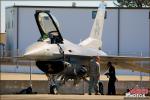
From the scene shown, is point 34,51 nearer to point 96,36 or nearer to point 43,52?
point 43,52

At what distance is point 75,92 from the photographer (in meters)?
30.0

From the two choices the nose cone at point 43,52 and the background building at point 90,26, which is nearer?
the nose cone at point 43,52

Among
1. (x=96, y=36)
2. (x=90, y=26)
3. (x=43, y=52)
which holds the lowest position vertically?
(x=43, y=52)

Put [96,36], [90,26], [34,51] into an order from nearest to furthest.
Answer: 1. [34,51]
2. [96,36]
3. [90,26]

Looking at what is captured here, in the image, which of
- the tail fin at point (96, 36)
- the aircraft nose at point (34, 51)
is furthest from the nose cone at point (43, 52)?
the tail fin at point (96, 36)

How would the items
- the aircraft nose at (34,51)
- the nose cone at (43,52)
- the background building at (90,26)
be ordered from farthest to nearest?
1. the background building at (90,26)
2. the nose cone at (43,52)
3. the aircraft nose at (34,51)

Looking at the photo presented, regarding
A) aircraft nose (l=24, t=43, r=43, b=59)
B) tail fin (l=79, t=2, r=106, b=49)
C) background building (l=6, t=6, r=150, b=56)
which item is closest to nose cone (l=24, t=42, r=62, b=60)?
aircraft nose (l=24, t=43, r=43, b=59)

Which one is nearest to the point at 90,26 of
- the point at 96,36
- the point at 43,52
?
the point at 96,36

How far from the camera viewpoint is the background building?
67188 millimetres

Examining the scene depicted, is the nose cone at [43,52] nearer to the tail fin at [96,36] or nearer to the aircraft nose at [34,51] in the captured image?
the aircraft nose at [34,51]

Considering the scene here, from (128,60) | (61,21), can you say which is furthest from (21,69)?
(128,60)

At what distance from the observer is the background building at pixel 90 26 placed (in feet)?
220

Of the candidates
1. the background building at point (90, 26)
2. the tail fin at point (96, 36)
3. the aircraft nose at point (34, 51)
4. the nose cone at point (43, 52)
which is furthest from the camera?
the background building at point (90, 26)

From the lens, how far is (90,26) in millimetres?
68188
